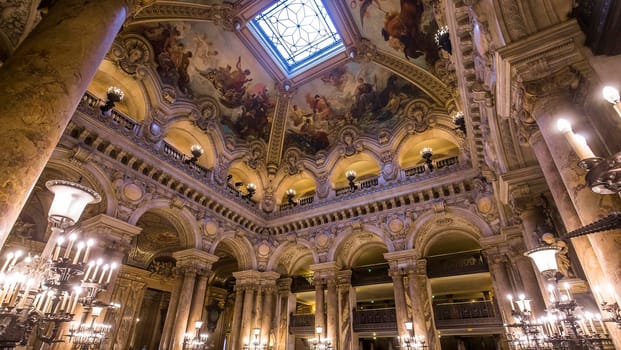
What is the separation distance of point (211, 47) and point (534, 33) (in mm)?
13175

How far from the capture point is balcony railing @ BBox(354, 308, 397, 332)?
12922mm

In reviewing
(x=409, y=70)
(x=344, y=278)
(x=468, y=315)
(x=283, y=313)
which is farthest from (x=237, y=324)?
(x=409, y=70)

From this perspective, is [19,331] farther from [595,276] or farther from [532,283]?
[532,283]

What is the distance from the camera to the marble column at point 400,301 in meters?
11.5

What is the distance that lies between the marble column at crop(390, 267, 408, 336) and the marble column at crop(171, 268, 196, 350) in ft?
26.0

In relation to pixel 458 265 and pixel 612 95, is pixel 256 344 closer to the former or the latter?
pixel 458 265

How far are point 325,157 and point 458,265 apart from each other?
8336mm

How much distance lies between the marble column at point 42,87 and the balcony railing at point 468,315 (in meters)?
13.3

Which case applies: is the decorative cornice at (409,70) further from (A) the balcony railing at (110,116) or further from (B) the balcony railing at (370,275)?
(A) the balcony railing at (110,116)

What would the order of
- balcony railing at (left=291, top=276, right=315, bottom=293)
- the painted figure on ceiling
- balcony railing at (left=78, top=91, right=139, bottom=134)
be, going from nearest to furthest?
balcony railing at (left=78, top=91, right=139, bottom=134)
the painted figure on ceiling
balcony railing at (left=291, top=276, right=315, bottom=293)

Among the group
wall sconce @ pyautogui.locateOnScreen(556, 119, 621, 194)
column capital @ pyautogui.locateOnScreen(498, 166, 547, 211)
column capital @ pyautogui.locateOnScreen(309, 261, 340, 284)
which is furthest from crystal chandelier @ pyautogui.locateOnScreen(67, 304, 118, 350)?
column capital @ pyautogui.locateOnScreen(498, 166, 547, 211)

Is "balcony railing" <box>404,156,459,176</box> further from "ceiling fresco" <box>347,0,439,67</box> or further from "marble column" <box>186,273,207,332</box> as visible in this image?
"marble column" <box>186,273,207,332</box>

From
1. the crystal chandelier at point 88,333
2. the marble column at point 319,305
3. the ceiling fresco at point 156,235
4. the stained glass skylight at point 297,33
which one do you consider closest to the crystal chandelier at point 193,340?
the crystal chandelier at point 88,333

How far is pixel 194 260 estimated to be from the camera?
1263 centimetres
